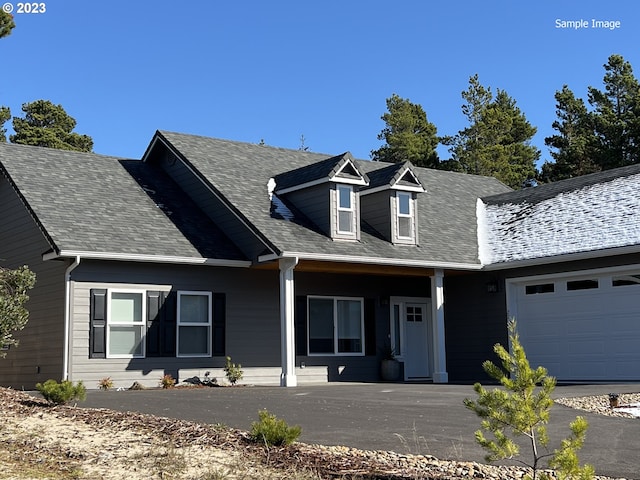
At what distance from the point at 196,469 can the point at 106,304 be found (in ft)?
36.1

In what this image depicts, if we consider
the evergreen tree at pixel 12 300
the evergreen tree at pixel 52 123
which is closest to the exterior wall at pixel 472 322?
the evergreen tree at pixel 12 300

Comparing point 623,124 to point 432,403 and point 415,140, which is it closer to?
point 415,140

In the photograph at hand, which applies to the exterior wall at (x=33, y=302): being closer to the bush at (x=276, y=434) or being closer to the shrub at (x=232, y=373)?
the shrub at (x=232, y=373)

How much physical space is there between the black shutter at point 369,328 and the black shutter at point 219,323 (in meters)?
4.03

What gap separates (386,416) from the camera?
1108 centimetres

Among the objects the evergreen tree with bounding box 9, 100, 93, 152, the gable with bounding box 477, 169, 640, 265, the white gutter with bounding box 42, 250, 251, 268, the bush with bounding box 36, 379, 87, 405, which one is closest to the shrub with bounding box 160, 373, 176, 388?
the white gutter with bounding box 42, 250, 251, 268

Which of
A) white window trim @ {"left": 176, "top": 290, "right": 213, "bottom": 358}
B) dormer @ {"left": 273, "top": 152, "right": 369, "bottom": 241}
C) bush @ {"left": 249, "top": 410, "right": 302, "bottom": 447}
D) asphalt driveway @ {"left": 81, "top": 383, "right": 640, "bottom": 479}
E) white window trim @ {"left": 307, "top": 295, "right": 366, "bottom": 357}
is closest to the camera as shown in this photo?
bush @ {"left": 249, "top": 410, "right": 302, "bottom": 447}

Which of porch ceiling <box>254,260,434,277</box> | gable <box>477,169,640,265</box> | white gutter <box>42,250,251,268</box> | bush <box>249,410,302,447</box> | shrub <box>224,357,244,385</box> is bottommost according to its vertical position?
bush <box>249,410,302,447</box>

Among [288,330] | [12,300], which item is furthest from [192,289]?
[12,300]

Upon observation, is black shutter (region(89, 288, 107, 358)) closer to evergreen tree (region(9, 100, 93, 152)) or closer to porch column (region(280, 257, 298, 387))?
porch column (region(280, 257, 298, 387))

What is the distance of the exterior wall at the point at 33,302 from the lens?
1750 cm

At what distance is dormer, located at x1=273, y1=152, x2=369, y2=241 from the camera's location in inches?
778

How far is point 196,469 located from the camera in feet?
22.6

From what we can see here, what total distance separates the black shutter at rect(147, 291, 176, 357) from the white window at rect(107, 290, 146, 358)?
0.50 feet
